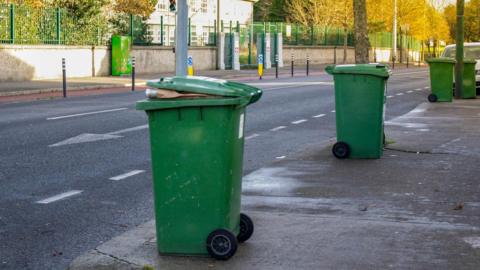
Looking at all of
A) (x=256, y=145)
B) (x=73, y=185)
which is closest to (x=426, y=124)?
(x=256, y=145)

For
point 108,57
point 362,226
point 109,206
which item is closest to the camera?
point 362,226

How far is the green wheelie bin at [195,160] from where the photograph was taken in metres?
5.67

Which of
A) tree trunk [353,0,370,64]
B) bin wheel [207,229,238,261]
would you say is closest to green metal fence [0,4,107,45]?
tree trunk [353,0,370,64]

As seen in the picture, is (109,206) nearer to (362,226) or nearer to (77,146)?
(362,226)

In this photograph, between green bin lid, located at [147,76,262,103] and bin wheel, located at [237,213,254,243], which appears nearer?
green bin lid, located at [147,76,262,103]

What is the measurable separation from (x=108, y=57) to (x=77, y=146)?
1024 inches

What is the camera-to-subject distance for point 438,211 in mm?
7441

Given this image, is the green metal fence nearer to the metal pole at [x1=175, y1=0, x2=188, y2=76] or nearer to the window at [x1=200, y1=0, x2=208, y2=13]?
the metal pole at [x1=175, y1=0, x2=188, y2=76]

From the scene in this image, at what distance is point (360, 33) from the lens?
15.0 meters

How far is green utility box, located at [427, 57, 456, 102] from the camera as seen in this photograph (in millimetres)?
22484

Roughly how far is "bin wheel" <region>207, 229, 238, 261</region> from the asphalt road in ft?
3.33

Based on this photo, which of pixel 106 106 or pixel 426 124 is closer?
pixel 426 124

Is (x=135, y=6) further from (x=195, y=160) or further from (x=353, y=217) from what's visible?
(x=195, y=160)

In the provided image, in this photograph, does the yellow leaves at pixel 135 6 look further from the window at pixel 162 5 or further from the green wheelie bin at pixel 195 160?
the green wheelie bin at pixel 195 160
